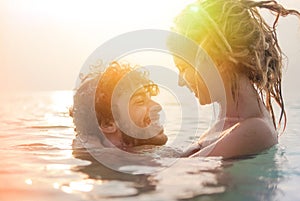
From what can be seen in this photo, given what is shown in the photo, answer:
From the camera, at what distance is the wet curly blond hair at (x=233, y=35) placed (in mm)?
4098

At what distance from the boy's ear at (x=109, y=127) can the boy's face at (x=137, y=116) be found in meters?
0.05

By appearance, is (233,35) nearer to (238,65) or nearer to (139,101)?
(238,65)

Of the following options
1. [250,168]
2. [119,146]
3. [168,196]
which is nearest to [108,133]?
[119,146]

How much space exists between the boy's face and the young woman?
0.40 m

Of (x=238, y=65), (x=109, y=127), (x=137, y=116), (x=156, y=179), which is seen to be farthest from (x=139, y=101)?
(x=156, y=179)

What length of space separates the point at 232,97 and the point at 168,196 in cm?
191

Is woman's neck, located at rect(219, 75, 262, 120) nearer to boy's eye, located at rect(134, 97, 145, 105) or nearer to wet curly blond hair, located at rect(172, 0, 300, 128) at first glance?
wet curly blond hair, located at rect(172, 0, 300, 128)

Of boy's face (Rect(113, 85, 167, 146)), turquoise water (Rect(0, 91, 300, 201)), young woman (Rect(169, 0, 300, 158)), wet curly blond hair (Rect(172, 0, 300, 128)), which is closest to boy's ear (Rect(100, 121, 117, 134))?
boy's face (Rect(113, 85, 167, 146))

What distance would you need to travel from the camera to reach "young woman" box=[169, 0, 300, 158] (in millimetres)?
3984

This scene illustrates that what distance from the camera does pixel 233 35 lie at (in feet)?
13.5

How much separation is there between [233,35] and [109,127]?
1.34 meters

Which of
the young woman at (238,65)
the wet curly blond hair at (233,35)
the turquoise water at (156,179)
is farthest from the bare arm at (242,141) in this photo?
the wet curly blond hair at (233,35)

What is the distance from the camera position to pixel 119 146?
4230mm

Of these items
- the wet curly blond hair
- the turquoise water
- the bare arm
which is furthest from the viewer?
the wet curly blond hair
